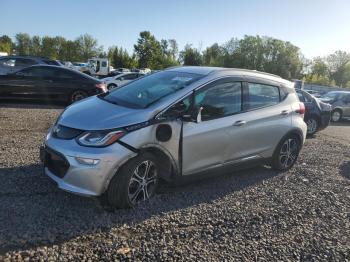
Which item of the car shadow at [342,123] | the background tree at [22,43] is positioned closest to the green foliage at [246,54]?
the background tree at [22,43]

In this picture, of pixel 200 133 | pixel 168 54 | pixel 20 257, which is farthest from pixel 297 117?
pixel 168 54

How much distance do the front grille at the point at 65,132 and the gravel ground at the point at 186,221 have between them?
2.51 ft

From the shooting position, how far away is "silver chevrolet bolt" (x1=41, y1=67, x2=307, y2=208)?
4016 mm

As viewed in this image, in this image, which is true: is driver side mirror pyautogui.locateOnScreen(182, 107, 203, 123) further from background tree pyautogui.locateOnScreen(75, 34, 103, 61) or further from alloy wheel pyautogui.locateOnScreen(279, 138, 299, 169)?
background tree pyautogui.locateOnScreen(75, 34, 103, 61)

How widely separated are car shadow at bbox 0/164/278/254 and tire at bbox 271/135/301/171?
35.4 inches

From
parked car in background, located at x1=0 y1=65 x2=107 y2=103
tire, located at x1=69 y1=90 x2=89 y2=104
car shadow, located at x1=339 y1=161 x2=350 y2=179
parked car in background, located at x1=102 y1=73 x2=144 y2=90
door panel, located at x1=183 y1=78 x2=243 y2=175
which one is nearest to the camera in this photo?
door panel, located at x1=183 y1=78 x2=243 y2=175

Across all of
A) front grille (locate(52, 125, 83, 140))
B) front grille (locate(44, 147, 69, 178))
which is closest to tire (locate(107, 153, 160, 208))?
front grille (locate(44, 147, 69, 178))

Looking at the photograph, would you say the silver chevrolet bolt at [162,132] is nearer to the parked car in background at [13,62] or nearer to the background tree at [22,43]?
the parked car in background at [13,62]

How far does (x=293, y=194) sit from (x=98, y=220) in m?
2.94

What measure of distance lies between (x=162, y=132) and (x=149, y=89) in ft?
3.02

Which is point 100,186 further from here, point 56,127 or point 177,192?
point 177,192

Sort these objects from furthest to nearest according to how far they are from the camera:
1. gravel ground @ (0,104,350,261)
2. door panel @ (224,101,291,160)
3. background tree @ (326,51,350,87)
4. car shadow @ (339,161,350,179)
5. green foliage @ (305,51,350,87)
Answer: background tree @ (326,51,350,87) → green foliage @ (305,51,350,87) → car shadow @ (339,161,350,179) → door panel @ (224,101,291,160) → gravel ground @ (0,104,350,261)

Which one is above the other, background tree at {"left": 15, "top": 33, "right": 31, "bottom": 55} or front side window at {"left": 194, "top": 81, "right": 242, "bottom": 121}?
background tree at {"left": 15, "top": 33, "right": 31, "bottom": 55}

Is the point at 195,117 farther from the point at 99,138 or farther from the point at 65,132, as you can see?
the point at 65,132
